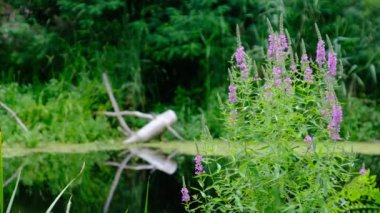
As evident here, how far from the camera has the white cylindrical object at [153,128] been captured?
365 inches

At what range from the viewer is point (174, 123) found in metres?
9.62

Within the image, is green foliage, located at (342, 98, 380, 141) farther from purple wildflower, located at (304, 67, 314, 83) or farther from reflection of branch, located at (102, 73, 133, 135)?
purple wildflower, located at (304, 67, 314, 83)

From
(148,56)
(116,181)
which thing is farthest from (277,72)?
(148,56)

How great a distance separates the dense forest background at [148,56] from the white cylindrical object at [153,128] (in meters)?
0.31

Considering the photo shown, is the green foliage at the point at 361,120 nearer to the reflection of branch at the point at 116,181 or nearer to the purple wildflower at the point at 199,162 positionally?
the reflection of branch at the point at 116,181

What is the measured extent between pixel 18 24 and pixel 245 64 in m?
7.88

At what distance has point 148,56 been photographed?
1106 cm

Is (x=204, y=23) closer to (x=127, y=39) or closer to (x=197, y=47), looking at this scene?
(x=197, y=47)

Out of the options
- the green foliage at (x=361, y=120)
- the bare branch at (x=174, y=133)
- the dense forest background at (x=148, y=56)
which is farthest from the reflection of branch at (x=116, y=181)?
the green foliage at (x=361, y=120)

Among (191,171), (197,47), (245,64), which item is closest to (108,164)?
(191,171)

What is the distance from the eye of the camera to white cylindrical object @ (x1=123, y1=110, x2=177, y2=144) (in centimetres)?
927

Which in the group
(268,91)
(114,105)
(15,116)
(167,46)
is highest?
(268,91)

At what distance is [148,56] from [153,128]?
2030 mm

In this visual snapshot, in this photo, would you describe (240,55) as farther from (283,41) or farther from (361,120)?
(361,120)
